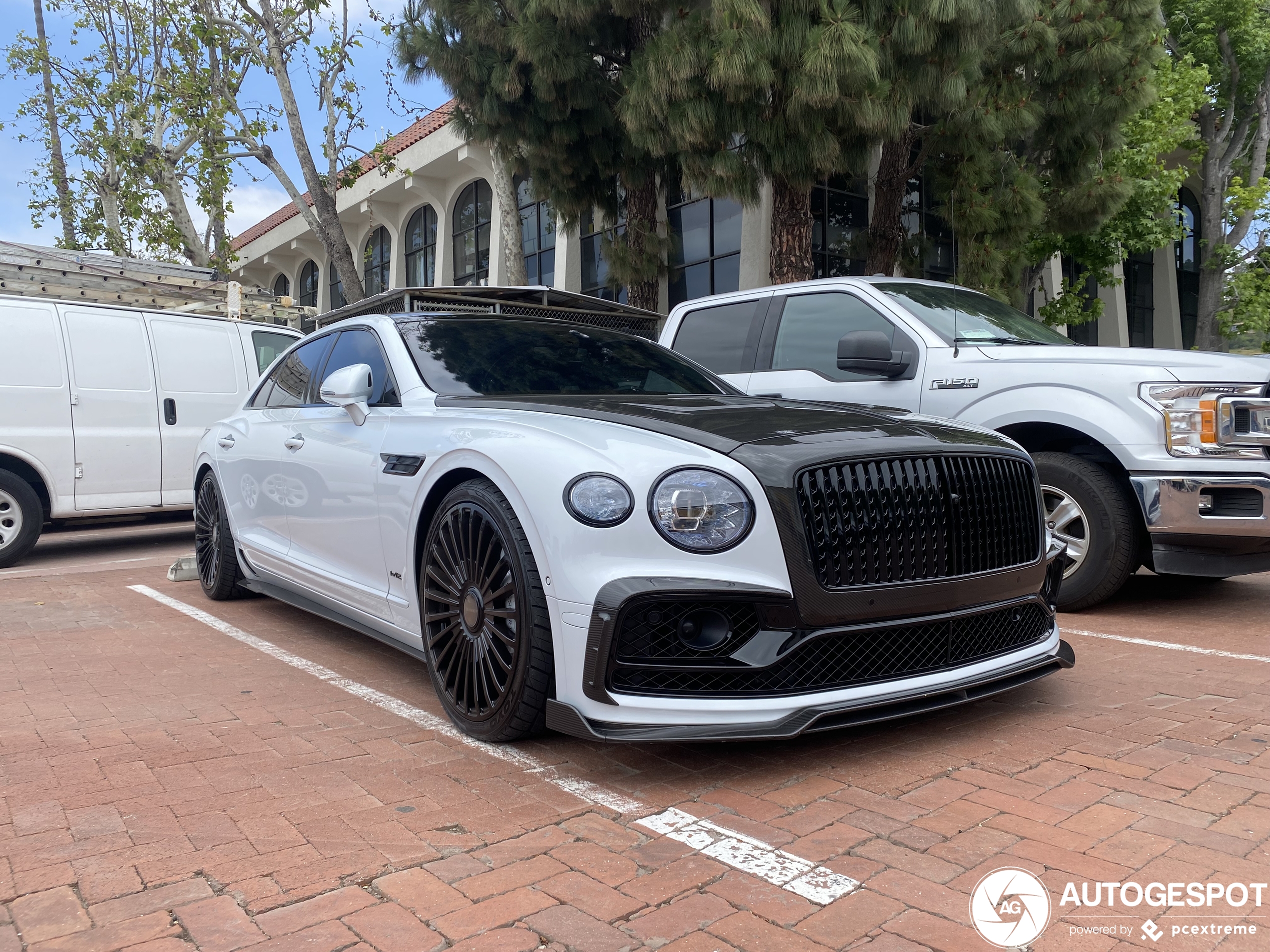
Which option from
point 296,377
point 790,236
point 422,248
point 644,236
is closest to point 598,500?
point 296,377

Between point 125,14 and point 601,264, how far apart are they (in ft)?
35.1

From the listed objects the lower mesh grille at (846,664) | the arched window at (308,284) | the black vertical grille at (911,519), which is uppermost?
the arched window at (308,284)

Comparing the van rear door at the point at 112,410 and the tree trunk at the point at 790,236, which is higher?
the tree trunk at the point at 790,236

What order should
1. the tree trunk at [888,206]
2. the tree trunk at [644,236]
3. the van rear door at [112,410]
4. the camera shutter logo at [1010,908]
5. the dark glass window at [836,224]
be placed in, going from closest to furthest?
the camera shutter logo at [1010,908] < the van rear door at [112,410] < the tree trunk at [888,206] < the tree trunk at [644,236] < the dark glass window at [836,224]

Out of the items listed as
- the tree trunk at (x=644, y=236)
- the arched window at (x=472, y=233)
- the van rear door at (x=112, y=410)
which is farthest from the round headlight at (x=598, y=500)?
the arched window at (x=472, y=233)

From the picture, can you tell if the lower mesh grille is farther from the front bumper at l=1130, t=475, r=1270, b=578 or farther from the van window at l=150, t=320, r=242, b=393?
the van window at l=150, t=320, r=242, b=393

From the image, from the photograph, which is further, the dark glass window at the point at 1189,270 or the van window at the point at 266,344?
the dark glass window at the point at 1189,270

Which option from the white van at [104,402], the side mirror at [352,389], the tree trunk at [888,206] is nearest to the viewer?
the side mirror at [352,389]

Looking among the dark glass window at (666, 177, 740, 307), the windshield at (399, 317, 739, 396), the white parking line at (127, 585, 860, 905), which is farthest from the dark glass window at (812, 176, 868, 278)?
the white parking line at (127, 585, 860, 905)

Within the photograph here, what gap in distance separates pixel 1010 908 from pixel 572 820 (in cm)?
113

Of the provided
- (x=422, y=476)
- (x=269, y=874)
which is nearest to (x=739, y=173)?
(x=422, y=476)

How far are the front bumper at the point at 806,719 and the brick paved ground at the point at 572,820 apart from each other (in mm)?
199

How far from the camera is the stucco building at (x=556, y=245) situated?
1571 centimetres

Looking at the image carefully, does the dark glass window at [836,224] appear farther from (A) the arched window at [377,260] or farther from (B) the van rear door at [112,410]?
(A) the arched window at [377,260]
